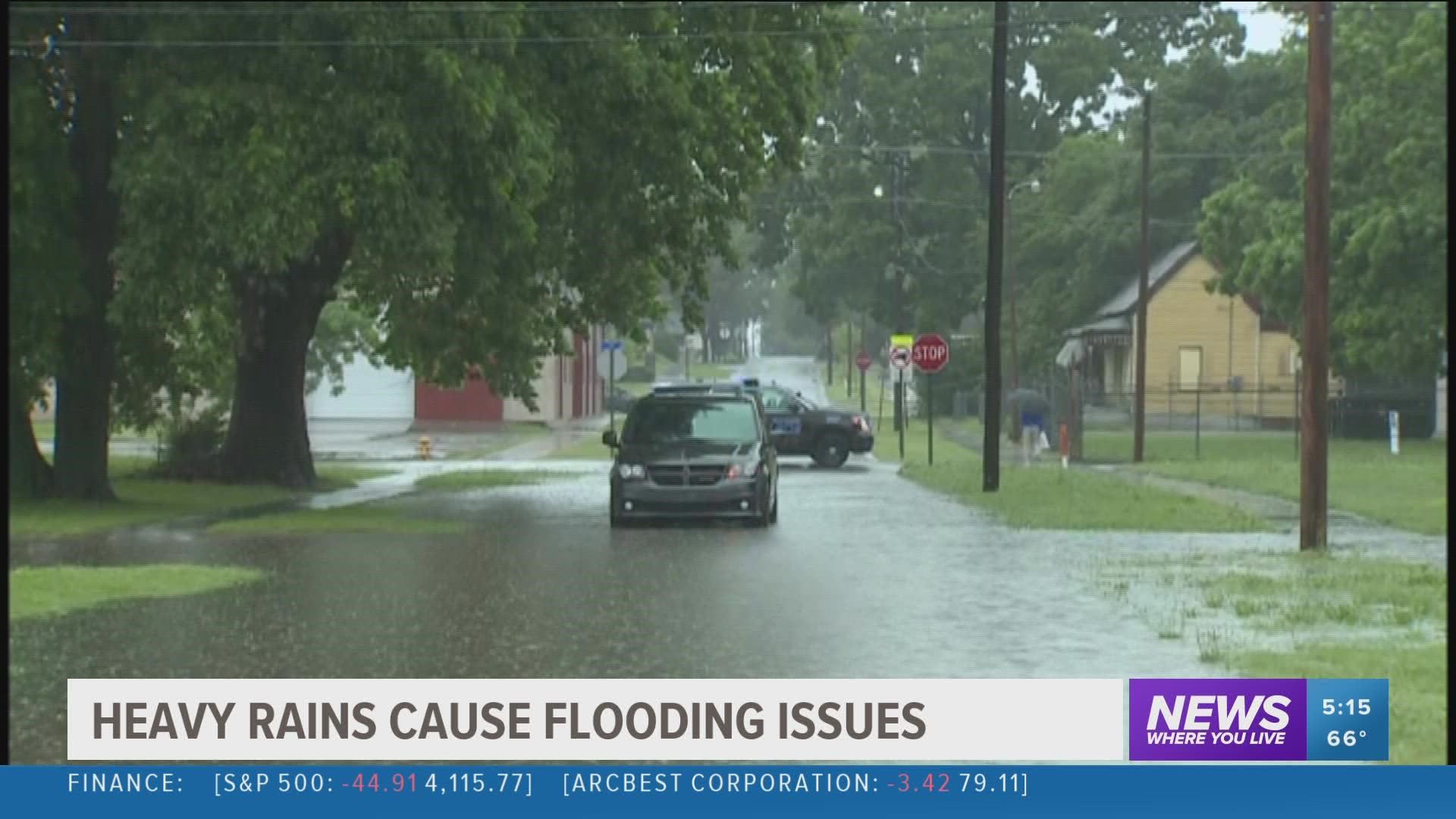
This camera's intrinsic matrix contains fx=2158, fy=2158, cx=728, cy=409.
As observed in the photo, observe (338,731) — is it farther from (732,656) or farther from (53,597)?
(53,597)

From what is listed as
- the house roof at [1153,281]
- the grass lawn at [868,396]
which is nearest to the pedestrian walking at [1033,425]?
the grass lawn at [868,396]

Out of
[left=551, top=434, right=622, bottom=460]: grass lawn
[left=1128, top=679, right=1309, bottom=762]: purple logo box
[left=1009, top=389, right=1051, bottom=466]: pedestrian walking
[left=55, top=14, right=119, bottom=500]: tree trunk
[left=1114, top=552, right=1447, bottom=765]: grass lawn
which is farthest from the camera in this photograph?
[left=551, top=434, right=622, bottom=460]: grass lawn

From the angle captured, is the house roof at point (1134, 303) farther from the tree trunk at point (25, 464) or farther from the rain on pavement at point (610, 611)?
the rain on pavement at point (610, 611)

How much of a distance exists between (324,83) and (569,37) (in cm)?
367

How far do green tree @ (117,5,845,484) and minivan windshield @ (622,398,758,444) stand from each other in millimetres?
2625

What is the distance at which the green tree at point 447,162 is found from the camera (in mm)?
24641

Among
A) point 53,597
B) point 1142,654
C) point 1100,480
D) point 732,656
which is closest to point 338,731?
point 732,656

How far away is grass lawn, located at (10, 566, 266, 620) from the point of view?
16406mm

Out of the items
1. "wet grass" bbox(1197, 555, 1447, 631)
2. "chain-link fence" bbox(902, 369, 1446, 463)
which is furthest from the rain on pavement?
"chain-link fence" bbox(902, 369, 1446, 463)

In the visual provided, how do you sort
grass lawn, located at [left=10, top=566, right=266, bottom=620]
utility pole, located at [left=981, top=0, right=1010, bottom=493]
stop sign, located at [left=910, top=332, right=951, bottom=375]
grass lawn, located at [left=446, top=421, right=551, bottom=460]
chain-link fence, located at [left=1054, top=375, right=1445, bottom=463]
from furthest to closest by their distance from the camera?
grass lawn, located at [left=446, top=421, right=551, bottom=460], chain-link fence, located at [left=1054, top=375, right=1445, bottom=463], stop sign, located at [left=910, top=332, right=951, bottom=375], utility pole, located at [left=981, top=0, right=1010, bottom=493], grass lawn, located at [left=10, top=566, right=266, bottom=620]

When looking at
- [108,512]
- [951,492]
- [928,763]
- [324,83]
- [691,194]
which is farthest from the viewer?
[951,492]

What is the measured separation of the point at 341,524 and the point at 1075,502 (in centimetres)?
1048

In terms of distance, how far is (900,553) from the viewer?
21656 millimetres

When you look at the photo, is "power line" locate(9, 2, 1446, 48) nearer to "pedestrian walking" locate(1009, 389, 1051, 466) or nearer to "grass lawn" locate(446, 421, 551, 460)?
"pedestrian walking" locate(1009, 389, 1051, 466)
